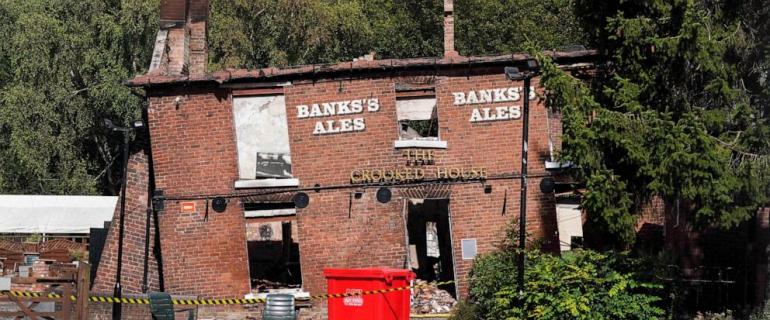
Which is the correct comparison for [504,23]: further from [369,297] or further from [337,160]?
[369,297]

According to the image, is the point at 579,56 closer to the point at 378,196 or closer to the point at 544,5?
the point at 378,196

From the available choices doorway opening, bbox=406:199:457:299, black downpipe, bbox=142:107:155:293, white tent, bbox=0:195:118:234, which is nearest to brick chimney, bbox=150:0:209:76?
black downpipe, bbox=142:107:155:293

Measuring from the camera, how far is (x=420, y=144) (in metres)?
23.7

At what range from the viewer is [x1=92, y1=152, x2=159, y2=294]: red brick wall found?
82.0 feet

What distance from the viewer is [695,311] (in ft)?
65.5

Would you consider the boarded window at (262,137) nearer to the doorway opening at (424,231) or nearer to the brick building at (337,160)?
the brick building at (337,160)

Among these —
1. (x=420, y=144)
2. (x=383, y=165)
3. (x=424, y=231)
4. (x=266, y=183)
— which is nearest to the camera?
(x=420, y=144)

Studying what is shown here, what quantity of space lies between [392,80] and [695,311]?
25.2 ft

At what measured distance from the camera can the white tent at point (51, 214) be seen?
43.4m

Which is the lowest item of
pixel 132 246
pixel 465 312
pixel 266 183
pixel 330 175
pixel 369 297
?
pixel 465 312

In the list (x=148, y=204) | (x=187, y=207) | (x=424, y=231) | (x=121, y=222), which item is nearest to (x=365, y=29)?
(x=424, y=231)

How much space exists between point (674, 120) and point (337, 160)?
7.73m

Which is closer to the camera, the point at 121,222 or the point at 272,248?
the point at 121,222

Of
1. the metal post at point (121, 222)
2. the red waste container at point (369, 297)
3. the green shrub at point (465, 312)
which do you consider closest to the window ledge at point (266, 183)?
the metal post at point (121, 222)
